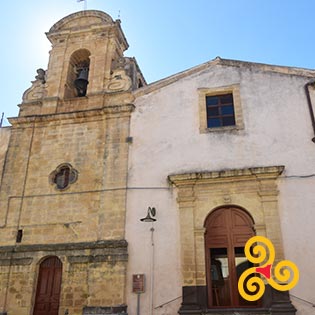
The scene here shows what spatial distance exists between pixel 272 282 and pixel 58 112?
26.1 feet

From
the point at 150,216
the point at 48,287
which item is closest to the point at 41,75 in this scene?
the point at 150,216

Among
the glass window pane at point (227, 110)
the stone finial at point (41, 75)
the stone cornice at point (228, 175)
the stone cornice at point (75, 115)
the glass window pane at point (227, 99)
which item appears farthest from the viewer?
the stone finial at point (41, 75)

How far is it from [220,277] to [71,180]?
193 inches

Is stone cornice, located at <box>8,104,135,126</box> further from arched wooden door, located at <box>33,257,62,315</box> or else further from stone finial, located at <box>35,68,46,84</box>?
arched wooden door, located at <box>33,257,62,315</box>

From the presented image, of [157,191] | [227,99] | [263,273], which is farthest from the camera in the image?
[227,99]

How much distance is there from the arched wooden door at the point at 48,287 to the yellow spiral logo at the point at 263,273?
4.57 metres

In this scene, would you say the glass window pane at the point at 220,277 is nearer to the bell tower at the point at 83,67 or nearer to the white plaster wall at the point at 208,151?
the white plaster wall at the point at 208,151

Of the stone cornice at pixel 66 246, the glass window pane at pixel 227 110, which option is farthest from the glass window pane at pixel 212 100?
the stone cornice at pixel 66 246

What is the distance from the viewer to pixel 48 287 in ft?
34.0

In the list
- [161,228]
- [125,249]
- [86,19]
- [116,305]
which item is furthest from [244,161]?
[86,19]

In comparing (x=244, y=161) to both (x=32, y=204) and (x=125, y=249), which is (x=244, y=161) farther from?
(x=32, y=204)

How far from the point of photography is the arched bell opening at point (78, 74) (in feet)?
44.4

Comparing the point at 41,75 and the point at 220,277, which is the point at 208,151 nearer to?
the point at 220,277

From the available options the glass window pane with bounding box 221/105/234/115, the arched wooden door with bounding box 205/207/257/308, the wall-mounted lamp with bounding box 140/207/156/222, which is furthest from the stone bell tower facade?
the glass window pane with bounding box 221/105/234/115
